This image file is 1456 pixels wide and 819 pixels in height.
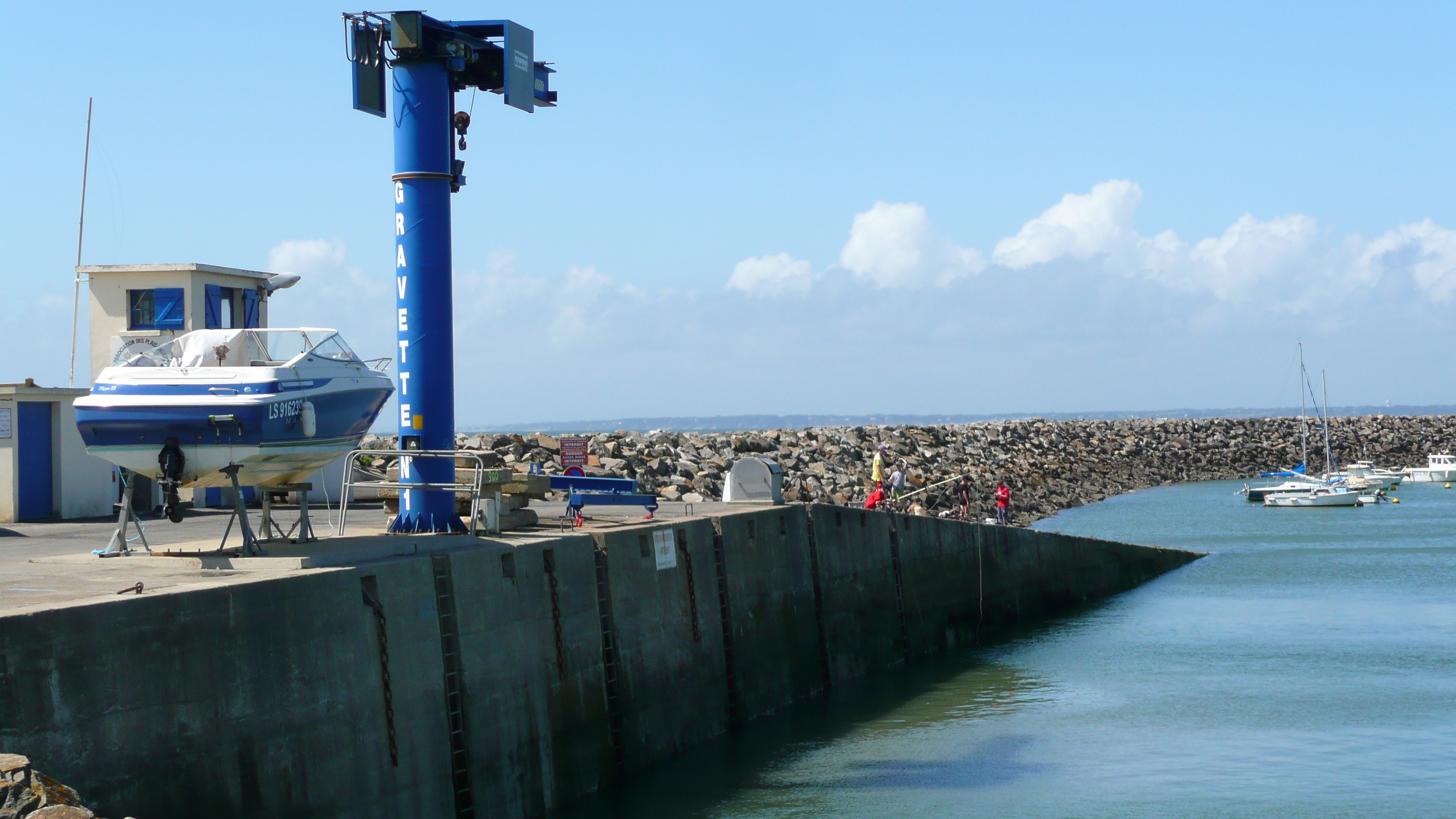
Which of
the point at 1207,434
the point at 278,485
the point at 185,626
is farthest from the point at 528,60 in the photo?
the point at 1207,434

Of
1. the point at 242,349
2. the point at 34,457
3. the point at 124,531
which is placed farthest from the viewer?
the point at 34,457

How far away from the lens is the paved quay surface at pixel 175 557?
11.5 metres

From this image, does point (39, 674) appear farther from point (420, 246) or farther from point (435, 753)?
point (420, 246)

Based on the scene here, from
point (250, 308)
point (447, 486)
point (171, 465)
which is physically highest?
point (250, 308)

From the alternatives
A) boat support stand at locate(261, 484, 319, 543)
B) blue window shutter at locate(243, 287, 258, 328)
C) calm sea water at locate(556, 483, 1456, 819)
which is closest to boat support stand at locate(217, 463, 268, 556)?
boat support stand at locate(261, 484, 319, 543)

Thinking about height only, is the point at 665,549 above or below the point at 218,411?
below

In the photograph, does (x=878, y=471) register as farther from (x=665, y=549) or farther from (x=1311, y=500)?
(x=1311, y=500)

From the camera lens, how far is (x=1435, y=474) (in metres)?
81.9

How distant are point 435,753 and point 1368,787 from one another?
11975 mm

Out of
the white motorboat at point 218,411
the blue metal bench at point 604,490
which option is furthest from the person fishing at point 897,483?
the white motorboat at point 218,411

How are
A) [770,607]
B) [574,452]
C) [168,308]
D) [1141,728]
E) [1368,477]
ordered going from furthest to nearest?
[1368,477], [574,452], [168,308], [770,607], [1141,728]

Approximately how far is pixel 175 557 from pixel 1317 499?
6258cm

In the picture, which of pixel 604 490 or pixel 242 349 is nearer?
pixel 242 349

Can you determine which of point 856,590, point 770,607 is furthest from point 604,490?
point 856,590
